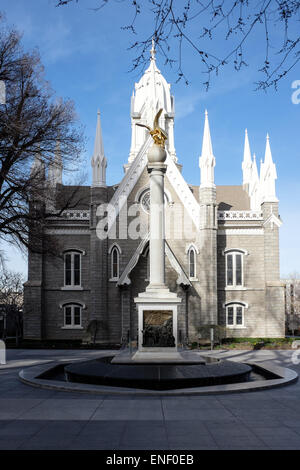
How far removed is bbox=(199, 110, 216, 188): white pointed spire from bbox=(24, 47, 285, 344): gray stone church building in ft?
0.24

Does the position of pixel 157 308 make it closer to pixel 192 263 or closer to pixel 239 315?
pixel 192 263

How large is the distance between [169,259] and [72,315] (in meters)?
8.39

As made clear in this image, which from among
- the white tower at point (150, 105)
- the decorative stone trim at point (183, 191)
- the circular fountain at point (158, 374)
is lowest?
the circular fountain at point (158, 374)

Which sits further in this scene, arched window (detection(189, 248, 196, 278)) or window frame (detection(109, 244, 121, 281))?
arched window (detection(189, 248, 196, 278))

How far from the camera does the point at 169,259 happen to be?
34562 millimetres

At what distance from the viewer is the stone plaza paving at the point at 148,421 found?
8227 mm

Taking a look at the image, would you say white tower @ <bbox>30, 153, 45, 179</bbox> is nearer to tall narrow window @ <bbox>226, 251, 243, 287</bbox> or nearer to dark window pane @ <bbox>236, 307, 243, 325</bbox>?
tall narrow window @ <bbox>226, 251, 243, 287</bbox>

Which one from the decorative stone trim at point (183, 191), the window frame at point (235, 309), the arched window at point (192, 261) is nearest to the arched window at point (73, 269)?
the arched window at point (192, 261)

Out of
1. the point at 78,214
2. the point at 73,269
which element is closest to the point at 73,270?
the point at 73,269

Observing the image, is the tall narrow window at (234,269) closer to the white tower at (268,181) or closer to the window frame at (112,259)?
the white tower at (268,181)

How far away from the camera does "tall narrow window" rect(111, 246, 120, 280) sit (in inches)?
1398

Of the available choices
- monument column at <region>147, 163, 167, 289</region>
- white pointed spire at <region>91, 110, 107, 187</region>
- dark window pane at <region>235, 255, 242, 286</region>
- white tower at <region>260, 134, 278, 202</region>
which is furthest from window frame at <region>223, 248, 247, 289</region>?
monument column at <region>147, 163, 167, 289</region>

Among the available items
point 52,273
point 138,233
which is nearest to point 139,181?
point 138,233

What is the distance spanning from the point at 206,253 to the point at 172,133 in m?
18.9
